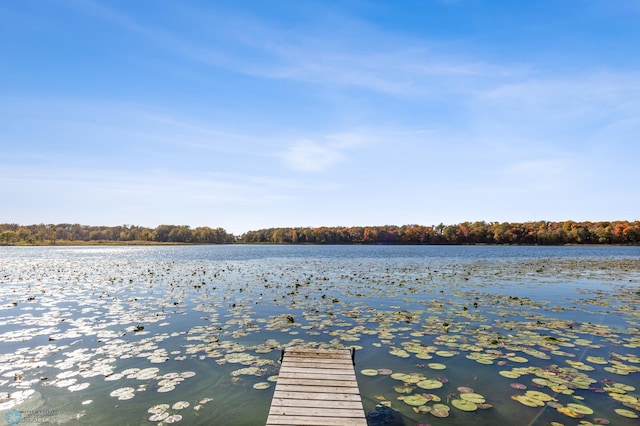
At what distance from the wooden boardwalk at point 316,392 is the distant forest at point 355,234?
14599cm

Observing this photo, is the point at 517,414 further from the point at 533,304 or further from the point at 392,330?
the point at 533,304

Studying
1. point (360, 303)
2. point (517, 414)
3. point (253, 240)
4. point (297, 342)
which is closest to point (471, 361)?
point (517, 414)

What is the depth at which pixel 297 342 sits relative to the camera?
1058cm

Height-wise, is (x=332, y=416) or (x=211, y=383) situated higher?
(x=332, y=416)

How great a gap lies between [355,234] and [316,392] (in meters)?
163

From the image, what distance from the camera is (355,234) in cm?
16812

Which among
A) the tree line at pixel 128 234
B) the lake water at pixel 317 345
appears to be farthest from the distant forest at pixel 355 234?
the lake water at pixel 317 345

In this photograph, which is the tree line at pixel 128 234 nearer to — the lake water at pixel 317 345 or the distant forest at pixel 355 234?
the distant forest at pixel 355 234

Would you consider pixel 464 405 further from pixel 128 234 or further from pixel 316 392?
pixel 128 234

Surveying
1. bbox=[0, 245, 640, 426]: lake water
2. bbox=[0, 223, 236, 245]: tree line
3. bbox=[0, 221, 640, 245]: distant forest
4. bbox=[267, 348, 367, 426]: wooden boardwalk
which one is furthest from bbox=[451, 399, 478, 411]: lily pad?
bbox=[0, 223, 236, 245]: tree line

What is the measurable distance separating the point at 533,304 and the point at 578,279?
13.9 m

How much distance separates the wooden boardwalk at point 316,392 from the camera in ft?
16.6

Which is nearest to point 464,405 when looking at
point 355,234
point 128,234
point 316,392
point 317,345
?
point 316,392

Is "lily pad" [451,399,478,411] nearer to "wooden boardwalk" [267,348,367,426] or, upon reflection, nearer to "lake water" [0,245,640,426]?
"lake water" [0,245,640,426]
